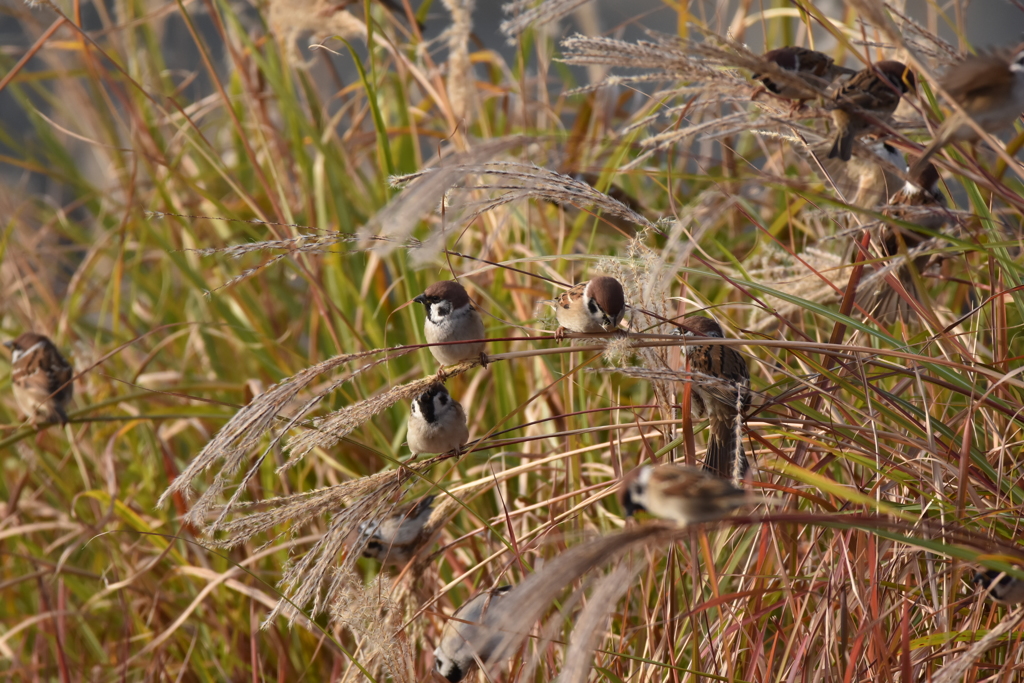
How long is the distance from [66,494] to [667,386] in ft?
8.10

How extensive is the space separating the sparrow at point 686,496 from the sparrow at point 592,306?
2.37 ft

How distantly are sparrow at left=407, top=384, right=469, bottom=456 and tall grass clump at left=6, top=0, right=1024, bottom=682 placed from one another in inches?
3.3

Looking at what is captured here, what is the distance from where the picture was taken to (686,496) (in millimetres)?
775

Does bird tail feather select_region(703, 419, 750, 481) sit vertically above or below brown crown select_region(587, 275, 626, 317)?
below

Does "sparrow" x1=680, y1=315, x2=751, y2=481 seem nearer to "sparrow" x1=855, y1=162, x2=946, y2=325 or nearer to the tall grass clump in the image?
the tall grass clump

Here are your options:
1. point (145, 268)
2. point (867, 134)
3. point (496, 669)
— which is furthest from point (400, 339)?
point (145, 268)

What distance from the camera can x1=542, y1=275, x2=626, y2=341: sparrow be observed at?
166 cm

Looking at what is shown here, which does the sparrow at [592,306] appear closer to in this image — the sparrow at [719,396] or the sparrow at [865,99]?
the sparrow at [719,396]

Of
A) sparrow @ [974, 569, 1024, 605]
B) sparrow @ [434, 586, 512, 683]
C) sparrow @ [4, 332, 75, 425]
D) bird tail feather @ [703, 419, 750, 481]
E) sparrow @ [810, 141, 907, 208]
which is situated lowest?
sparrow @ [434, 586, 512, 683]

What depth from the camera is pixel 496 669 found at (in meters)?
1.63

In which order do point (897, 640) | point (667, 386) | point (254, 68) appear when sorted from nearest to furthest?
point (897, 640) → point (667, 386) → point (254, 68)

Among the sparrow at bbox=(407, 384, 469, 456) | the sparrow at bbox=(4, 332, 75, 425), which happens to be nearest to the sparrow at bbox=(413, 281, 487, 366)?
the sparrow at bbox=(407, 384, 469, 456)

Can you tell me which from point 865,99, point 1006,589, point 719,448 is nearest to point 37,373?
point 719,448

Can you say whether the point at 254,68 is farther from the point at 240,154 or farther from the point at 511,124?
the point at 511,124
